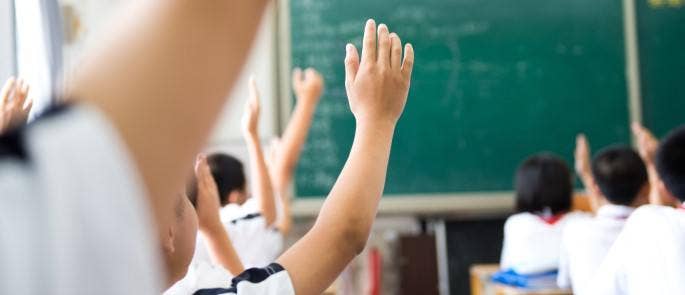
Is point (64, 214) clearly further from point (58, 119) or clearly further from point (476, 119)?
point (476, 119)

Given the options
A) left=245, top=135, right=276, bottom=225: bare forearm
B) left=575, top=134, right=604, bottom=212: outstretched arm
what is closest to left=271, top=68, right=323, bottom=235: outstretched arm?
left=245, top=135, right=276, bottom=225: bare forearm

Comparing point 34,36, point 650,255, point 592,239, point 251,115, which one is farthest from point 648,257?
point 34,36

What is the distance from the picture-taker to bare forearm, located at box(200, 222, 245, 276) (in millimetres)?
1465

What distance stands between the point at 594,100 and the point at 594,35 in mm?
378

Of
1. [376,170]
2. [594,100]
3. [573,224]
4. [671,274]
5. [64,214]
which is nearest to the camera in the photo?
[64,214]

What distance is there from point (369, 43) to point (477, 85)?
3573mm

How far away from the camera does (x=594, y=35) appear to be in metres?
4.29

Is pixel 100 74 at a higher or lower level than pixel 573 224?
higher

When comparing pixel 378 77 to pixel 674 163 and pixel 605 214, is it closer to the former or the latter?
pixel 674 163

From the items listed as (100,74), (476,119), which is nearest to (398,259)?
(476,119)

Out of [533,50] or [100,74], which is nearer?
[100,74]

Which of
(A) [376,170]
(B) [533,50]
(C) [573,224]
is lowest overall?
(C) [573,224]

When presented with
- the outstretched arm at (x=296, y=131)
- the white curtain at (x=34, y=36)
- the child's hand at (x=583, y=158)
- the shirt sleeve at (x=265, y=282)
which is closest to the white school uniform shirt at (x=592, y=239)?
the child's hand at (x=583, y=158)

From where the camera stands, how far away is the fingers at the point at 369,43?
82 centimetres
